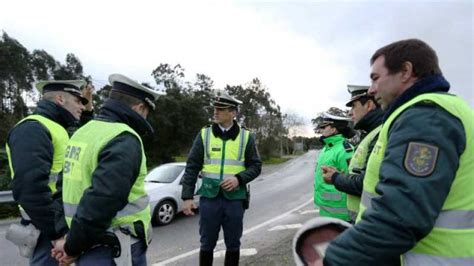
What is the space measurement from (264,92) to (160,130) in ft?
124

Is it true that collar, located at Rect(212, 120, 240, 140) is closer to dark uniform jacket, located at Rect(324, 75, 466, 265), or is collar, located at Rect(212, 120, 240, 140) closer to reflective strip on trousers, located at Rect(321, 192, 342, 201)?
reflective strip on trousers, located at Rect(321, 192, 342, 201)

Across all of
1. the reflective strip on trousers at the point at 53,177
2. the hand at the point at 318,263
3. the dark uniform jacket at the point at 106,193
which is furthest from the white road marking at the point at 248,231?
the hand at the point at 318,263

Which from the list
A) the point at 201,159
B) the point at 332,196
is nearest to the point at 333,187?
the point at 332,196

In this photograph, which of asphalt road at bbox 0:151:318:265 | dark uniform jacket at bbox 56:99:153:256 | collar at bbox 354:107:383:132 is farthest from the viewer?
asphalt road at bbox 0:151:318:265

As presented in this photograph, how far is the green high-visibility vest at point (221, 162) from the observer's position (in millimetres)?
4250

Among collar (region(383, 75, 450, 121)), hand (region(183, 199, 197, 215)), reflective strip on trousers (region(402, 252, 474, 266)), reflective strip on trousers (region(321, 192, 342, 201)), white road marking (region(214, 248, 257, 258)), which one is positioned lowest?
white road marking (region(214, 248, 257, 258))

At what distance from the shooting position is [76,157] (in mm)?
2402

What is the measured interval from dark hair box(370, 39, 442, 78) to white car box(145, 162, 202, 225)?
6.82 meters

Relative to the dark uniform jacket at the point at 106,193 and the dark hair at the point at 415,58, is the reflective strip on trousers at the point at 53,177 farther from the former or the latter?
the dark hair at the point at 415,58

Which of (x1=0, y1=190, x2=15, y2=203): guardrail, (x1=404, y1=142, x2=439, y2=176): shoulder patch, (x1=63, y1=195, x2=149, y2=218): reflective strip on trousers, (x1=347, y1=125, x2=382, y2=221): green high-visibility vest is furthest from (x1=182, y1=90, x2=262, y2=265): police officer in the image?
(x1=0, y1=190, x2=15, y2=203): guardrail

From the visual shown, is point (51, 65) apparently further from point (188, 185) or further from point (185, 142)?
point (188, 185)

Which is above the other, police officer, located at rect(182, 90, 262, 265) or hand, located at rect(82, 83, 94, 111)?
hand, located at rect(82, 83, 94, 111)

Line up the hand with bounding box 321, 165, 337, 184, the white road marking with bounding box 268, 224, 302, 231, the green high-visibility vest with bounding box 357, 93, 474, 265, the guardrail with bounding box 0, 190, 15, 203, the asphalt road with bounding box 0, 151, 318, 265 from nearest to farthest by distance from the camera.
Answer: the green high-visibility vest with bounding box 357, 93, 474, 265 < the hand with bounding box 321, 165, 337, 184 < the asphalt road with bounding box 0, 151, 318, 265 < the guardrail with bounding box 0, 190, 15, 203 < the white road marking with bounding box 268, 224, 302, 231

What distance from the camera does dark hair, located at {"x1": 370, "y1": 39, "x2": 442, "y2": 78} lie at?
172 cm
